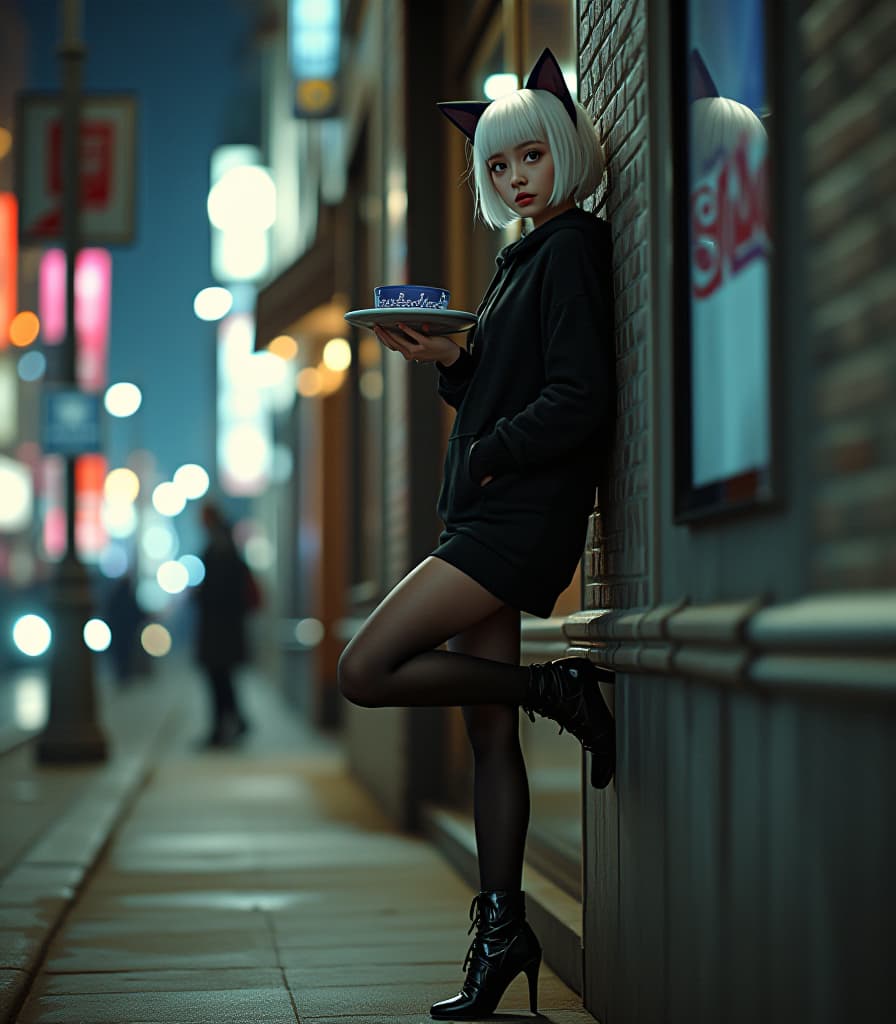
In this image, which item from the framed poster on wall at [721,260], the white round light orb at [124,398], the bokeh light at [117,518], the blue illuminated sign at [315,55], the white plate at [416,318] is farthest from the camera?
the bokeh light at [117,518]

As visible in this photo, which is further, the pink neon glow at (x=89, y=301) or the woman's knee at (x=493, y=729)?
the pink neon glow at (x=89, y=301)

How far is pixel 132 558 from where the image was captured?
4278 centimetres

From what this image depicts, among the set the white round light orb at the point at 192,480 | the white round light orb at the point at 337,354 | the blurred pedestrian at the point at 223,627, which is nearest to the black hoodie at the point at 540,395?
the white round light orb at the point at 337,354

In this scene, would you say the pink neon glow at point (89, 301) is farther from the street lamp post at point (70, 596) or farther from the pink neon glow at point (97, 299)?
the street lamp post at point (70, 596)

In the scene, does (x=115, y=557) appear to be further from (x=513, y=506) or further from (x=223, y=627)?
(x=513, y=506)

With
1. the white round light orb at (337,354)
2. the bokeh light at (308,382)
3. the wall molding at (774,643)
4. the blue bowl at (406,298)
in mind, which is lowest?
the wall molding at (774,643)

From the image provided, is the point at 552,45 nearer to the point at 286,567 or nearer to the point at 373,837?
the point at 373,837

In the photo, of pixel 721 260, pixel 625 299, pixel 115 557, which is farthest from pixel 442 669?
pixel 115 557

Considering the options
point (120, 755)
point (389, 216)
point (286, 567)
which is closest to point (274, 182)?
point (286, 567)

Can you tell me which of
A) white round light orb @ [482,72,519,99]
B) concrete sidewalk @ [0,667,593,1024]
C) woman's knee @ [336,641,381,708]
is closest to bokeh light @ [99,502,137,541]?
concrete sidewalk @ [0,667,593,1024]

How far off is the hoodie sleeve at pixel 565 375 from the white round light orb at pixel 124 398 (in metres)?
30.5

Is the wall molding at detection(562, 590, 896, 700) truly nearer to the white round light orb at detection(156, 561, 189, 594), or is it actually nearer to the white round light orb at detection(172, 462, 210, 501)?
the white round light orb at detection(172, 462, 210, 501)

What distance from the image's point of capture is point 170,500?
253 feet

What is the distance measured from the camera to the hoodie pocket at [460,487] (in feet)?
13.7
